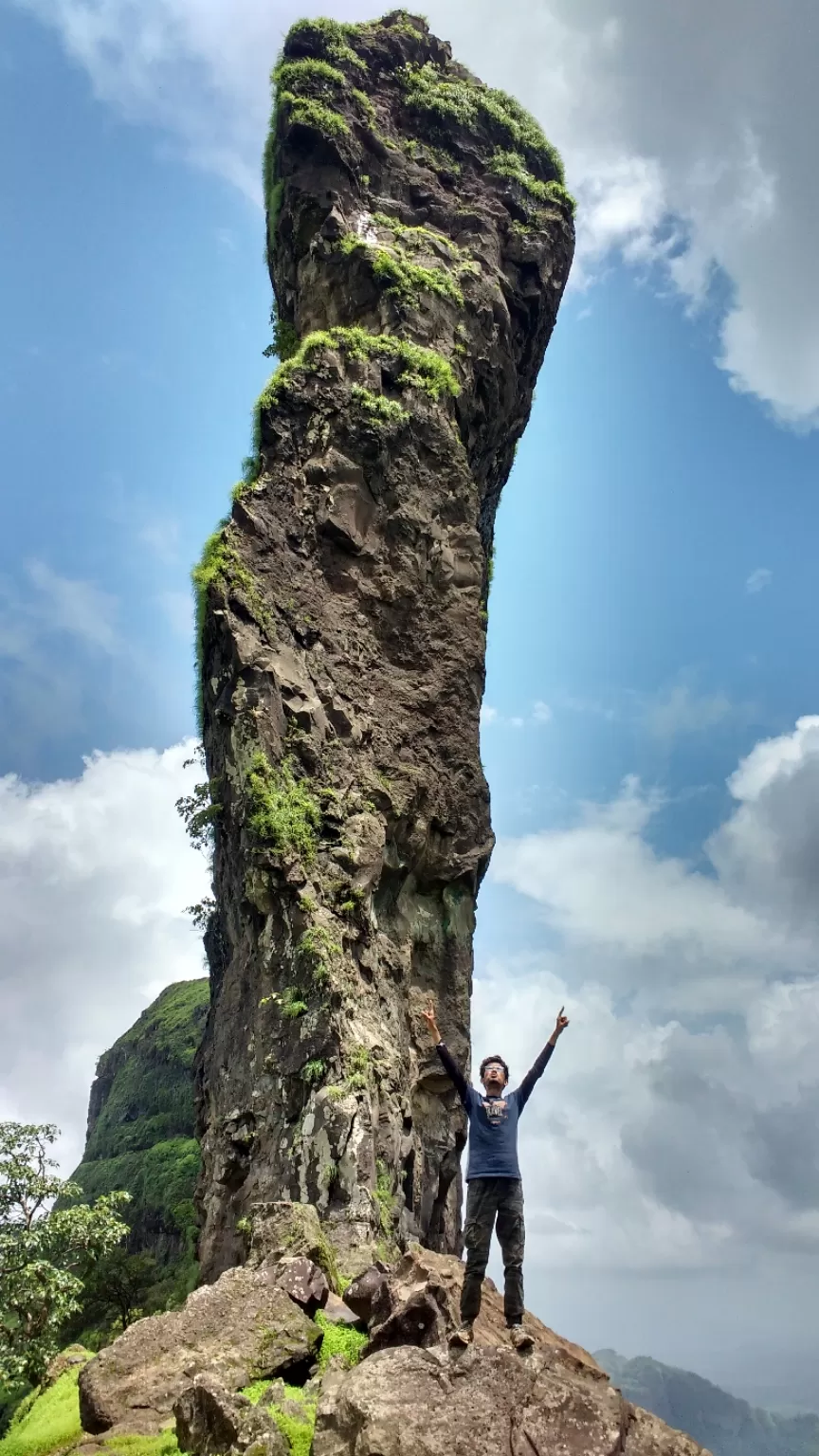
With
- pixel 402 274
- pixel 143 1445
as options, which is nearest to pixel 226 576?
pixel 402 274

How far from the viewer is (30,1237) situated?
15.4 metres

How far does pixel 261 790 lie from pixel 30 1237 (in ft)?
28.3

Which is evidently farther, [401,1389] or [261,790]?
[261,790]

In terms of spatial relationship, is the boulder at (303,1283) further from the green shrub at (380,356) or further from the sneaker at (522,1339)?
the green shrub at (380,356)

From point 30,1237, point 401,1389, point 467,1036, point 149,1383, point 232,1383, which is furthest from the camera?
point 467,1036

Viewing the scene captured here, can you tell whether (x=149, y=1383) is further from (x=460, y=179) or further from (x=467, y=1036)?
(x=460, y=179)

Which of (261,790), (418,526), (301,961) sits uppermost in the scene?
(418,526)

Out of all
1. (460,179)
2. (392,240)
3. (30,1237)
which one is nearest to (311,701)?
(30,1237)

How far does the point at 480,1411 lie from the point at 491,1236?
5.34 ft

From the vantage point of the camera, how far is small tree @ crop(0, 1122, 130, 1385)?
14.7 m

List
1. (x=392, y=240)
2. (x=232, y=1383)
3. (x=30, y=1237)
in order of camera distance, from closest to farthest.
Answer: (x=232, y=1383) → (x=30, y=1237) → (x=392, y=240)

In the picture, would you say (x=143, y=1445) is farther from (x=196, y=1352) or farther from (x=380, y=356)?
(x=380, y=356)

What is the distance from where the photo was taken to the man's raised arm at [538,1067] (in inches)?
323

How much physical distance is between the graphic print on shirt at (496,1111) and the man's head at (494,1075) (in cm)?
11
